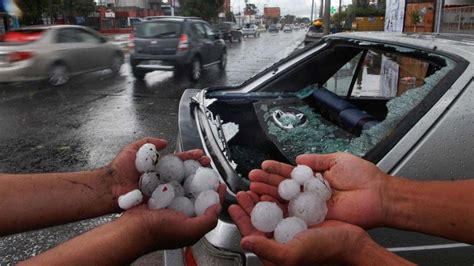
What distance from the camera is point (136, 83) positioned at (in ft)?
38.5

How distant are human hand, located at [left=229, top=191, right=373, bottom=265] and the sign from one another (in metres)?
17.8

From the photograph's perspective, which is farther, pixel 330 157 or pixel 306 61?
pixel 306 61

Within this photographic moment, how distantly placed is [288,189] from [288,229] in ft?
0.77

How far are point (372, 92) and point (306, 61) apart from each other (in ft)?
19.8

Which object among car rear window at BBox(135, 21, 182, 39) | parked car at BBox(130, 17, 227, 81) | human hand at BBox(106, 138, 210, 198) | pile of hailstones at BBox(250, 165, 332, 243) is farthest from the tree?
pile of hailstones at BBox(250, 165, 332, 243)

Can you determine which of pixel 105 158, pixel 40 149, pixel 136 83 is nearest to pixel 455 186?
pixel 105 158

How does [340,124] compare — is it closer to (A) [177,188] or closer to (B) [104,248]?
(A) [177,188]

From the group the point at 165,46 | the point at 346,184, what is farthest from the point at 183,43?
the point at 346,184

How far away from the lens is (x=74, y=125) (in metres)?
7.04

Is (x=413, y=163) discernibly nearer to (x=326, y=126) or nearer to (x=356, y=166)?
(x=356, y=166)

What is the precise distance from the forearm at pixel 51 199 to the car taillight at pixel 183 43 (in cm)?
1026

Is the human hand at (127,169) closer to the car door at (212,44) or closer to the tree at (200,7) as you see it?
the car door at (212,44)

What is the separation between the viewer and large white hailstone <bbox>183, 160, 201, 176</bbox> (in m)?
1.74

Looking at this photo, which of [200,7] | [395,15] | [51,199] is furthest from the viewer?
[200,7]
